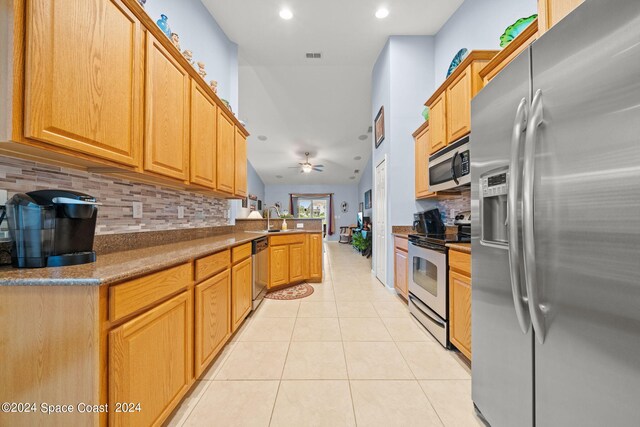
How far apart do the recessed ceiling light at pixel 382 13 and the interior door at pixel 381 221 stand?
182 centimetres

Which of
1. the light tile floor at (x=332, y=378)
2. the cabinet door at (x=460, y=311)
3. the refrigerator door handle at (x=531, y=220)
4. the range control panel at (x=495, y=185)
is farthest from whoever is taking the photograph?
the cabinet door at (x=460, y=311)

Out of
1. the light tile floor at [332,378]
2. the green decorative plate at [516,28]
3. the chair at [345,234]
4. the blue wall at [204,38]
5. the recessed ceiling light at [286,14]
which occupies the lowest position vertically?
the light tile floor at [332,378]

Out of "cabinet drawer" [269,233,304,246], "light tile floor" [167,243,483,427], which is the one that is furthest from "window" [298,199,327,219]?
"light tile floor" [167,243,483,427]

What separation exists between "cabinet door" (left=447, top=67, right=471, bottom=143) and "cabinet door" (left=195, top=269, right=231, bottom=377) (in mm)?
2364

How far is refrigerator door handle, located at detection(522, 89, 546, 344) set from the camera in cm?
82

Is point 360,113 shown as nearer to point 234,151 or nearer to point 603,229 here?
point 234,151

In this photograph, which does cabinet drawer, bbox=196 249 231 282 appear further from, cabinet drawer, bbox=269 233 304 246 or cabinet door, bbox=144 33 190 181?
cabinet drawer, bbox=269 233 304 246

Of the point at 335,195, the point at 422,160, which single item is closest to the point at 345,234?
the point at 335,195

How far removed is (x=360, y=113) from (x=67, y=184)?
5.63 metres

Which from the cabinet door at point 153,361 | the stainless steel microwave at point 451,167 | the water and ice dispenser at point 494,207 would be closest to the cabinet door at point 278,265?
the cabinet door at point 153,361

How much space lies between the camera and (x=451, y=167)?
7.18 feet

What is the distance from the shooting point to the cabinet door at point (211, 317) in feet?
4.64

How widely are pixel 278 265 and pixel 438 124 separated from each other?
2.64 meters

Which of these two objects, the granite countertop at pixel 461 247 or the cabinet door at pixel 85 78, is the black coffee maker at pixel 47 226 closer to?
the cabinet door at pixel 85 78
